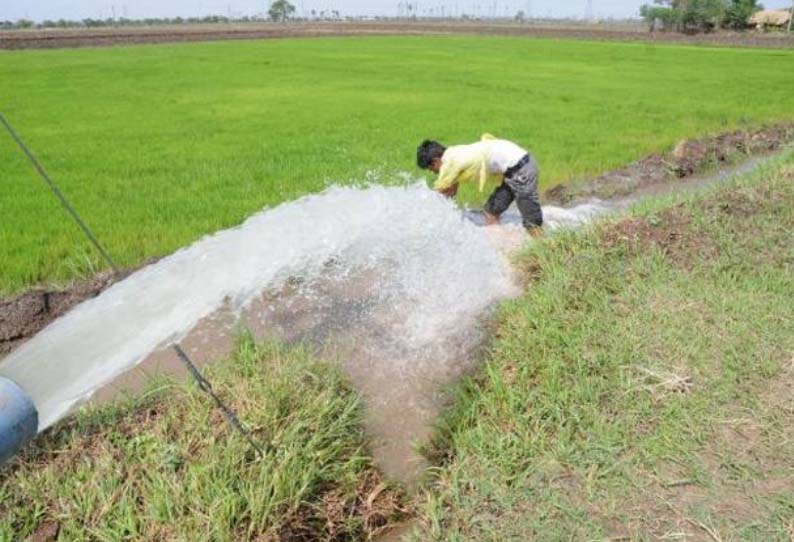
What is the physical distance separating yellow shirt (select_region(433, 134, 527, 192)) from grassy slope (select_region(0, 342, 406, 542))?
2.23 meters

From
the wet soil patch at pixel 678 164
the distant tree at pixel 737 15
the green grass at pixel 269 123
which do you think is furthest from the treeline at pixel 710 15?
the wet soil patch at pixel 678 164

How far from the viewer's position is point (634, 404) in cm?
287

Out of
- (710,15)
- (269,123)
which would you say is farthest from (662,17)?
(269,123)

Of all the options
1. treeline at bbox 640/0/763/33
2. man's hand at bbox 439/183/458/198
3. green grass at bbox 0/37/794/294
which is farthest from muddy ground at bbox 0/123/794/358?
treeline at bbox 640/0/763/33

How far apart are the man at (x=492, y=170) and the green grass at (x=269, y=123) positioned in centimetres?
134

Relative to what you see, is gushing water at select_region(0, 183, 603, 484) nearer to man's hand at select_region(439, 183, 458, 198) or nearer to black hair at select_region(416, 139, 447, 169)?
man's hand at select_region(439, 183, 458, 198)

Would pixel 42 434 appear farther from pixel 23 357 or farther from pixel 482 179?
pixel 482 179

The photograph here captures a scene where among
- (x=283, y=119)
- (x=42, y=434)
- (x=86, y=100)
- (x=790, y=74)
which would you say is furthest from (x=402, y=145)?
(x=790, y=74)

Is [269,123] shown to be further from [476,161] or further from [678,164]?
[476,161]

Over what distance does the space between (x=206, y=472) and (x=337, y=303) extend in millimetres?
1761

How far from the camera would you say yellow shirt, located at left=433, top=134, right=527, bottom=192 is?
4844 mm

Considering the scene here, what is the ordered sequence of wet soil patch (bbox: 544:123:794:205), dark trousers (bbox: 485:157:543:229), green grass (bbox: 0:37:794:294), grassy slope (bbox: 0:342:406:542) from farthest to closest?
wet soil patch (bbox: 544:123:794:205)
green grass (bbox: 0:37:794:294)
dark trousers (bbox: 485:157:543:229)
grassy slope (bbox: 0:342:406:542)

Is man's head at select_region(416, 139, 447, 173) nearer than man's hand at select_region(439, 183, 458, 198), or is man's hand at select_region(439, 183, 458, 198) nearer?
man's head at select_region(416, 139, 447, 173)

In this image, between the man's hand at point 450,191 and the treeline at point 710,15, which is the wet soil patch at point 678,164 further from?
the treeline at point 710,15
